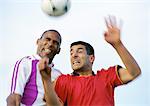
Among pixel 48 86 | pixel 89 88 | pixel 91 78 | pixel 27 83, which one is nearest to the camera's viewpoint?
pixel 48 86

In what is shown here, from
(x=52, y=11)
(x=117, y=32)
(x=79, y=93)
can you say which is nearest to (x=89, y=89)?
(x=79, y=93)

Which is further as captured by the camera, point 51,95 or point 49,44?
point 49,44

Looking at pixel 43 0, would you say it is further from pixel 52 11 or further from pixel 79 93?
pixel 79 93

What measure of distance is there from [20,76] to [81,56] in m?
0.93

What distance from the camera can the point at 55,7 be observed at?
28.2ft

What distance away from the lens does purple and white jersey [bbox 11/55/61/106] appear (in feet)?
25.2

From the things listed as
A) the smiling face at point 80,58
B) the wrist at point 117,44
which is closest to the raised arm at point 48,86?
the smiling face at point 80,58

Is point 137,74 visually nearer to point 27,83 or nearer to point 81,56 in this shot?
point 81,56

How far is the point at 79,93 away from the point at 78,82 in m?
0.19

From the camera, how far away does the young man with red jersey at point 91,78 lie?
22.8 ft

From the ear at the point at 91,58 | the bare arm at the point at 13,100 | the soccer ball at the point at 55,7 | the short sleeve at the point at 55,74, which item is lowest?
the bare arm at the point at 13,100

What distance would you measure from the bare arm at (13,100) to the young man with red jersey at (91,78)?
0.62 m

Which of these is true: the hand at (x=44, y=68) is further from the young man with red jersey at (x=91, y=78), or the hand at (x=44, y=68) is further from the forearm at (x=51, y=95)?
the young man with red jersey at (x=91, y=78)

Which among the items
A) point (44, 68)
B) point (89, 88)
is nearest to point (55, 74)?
point (89, 88)
